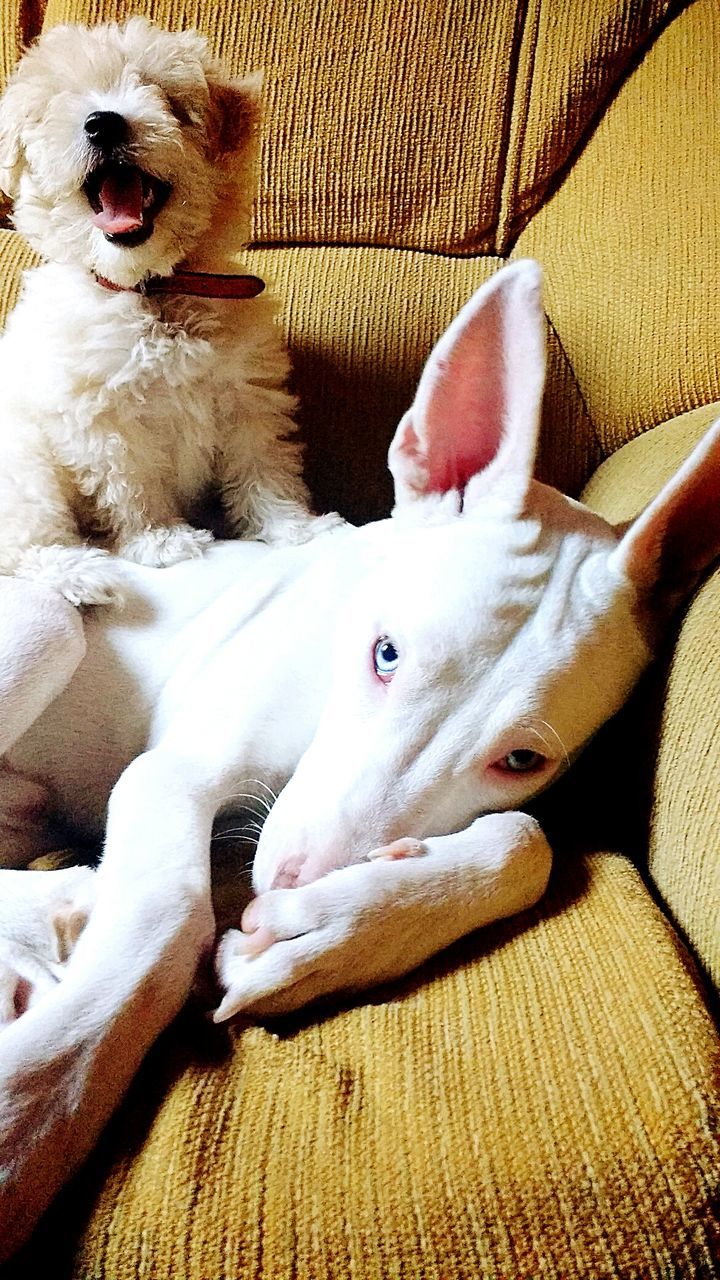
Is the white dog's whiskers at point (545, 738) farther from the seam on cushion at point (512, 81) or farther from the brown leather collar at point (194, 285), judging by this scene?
the seam on cushion at point (512, 81)

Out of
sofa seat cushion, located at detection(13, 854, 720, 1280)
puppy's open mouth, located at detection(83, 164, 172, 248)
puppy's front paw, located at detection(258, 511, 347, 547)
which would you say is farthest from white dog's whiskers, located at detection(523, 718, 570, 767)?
puppy's open mouth, located at detection(83, 164, 172, 248)

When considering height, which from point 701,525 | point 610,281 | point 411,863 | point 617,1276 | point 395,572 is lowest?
point 617,1276

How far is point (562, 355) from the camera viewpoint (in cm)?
185

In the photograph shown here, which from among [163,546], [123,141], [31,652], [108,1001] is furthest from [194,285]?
[108,1001]

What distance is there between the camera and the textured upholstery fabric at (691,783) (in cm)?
92

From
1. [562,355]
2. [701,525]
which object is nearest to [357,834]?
[701,525]

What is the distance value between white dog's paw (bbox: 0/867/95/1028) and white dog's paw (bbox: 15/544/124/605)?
44 centimetres

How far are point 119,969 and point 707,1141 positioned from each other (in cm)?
54

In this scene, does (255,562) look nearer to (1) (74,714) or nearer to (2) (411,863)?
(1) (74,714)

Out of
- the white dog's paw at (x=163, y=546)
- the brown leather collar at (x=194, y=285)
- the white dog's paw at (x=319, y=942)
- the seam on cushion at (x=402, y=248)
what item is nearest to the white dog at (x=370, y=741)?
the white dog's paw at (x=319, y=942)

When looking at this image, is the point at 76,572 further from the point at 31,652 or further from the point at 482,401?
the point at 482,401

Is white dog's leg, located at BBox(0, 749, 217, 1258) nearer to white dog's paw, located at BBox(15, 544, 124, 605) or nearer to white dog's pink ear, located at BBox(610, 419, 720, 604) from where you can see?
white dog's paw, located at BBox(15, 544, 124, 605)

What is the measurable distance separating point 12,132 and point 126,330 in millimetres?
340

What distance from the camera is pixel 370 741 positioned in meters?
1.00
